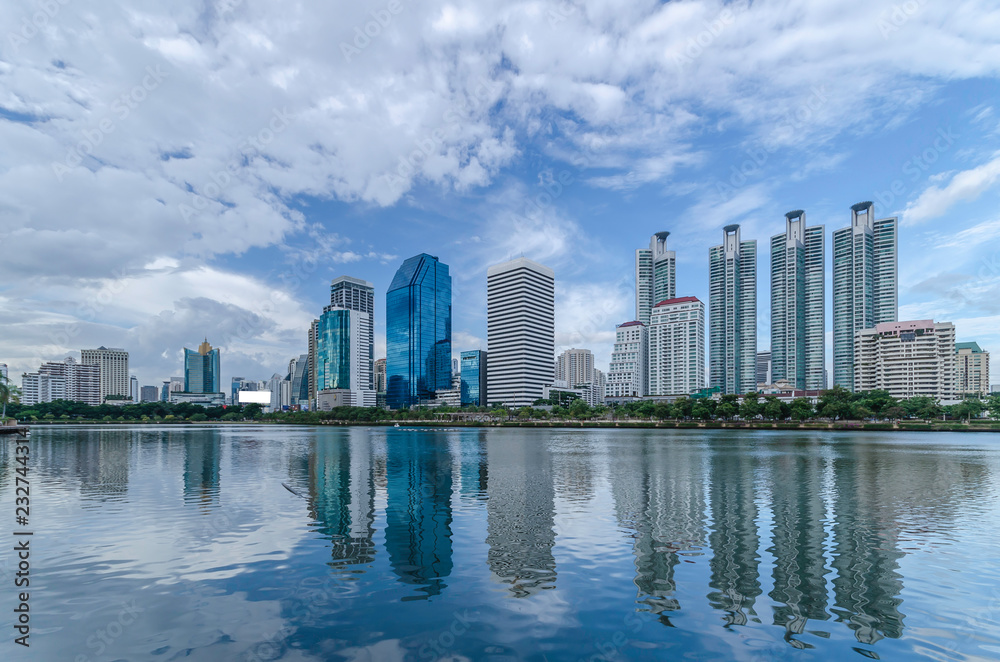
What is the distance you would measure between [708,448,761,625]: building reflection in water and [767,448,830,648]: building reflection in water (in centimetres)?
83

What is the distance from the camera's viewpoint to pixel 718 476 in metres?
46.8

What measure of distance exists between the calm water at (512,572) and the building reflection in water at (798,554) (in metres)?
0.11

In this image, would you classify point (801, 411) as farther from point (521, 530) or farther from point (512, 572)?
point (512, 572)

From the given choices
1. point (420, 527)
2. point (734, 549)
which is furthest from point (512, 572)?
point (734, 549)

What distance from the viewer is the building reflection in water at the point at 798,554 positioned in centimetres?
1605

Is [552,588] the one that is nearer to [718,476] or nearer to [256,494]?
[256,494]

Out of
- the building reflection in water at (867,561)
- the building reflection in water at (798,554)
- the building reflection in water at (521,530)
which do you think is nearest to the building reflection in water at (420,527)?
the building reflection in water at (521,530)

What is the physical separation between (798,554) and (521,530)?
40.9 ft

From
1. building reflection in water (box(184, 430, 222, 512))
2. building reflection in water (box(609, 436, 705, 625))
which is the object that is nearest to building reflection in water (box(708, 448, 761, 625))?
building reflection in water (box(609, 436, 705, 625))

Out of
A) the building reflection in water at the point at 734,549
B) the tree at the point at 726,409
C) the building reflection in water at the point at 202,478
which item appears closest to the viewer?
the building reflection in water at the point at 734,549

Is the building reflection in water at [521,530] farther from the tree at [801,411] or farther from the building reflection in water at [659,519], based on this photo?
the tree at [801,411]

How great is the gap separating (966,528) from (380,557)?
2953cm

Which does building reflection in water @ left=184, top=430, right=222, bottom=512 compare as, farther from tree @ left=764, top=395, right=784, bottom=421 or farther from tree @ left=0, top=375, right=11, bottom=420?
tree @ left=764, top=395, right=784, bottom=421

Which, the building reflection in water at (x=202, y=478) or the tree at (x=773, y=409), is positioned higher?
the building reflection in water at (x=202, y=478)
